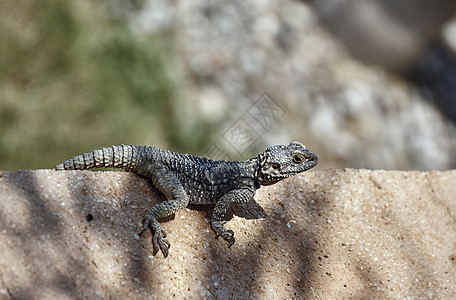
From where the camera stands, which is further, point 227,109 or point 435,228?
point 227,109

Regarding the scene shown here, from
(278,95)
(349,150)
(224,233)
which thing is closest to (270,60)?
(278,95)

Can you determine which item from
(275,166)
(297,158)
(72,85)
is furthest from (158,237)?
(72,85)

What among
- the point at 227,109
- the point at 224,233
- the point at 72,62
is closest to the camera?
the point at 224,233

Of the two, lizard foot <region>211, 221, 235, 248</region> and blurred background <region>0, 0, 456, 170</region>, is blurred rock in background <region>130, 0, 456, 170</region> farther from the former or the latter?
lizard foot <region>211, 221, 235, 248</region>

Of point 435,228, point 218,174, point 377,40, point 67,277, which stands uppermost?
point 377,40

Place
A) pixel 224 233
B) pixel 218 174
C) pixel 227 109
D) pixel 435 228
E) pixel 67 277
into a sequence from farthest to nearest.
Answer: pixel 227 109, pixel 435 228, pixel 218 174, pixel 224 233, pixel 67 277

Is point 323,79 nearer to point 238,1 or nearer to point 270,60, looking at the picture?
point 270,60

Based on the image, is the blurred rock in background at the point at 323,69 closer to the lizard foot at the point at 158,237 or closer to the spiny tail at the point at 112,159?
the spiny tail at the point at 112,159
